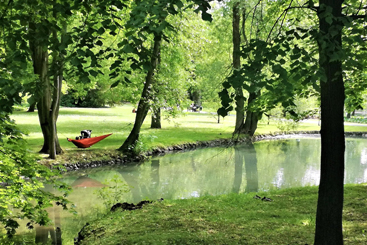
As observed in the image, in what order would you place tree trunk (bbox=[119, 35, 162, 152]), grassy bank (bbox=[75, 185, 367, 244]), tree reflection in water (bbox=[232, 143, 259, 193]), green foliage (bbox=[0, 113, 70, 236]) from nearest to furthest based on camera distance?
green foliage (bbox=[0, 113, 70, 236])
grassy bank (bbox=[75, 185, 367, 244])
tree reflection in water (bbox=[232, 143, 259, 193])
tree trunk (bbox=[119, 35, 162, 152])

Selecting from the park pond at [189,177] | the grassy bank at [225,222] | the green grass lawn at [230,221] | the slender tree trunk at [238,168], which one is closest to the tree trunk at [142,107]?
the park pond at [189,177]

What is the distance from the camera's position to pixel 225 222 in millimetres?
5105

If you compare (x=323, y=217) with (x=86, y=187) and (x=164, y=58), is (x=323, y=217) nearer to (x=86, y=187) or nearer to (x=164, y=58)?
(x=86, y=187)

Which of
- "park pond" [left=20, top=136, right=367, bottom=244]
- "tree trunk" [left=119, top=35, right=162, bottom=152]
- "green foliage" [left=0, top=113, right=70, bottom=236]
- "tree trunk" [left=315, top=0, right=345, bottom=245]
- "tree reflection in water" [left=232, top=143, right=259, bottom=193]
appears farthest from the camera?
"tree trunk" [left=119, top=35, right=162, bottom=152]

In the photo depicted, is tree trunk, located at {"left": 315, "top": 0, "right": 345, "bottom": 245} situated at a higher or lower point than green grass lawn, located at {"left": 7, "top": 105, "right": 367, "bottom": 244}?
higher

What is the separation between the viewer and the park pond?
7.58m

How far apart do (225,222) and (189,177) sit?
6.99 metres

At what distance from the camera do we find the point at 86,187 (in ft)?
33.4

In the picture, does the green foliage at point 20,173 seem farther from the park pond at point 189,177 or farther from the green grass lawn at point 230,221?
the park pond at point 189,177

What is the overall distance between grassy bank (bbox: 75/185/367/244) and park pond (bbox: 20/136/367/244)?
2.97 ft

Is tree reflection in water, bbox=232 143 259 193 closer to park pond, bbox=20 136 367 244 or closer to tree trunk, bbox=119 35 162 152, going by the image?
park pond, bbox=20 136 367 244

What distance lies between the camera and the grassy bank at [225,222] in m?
4.29

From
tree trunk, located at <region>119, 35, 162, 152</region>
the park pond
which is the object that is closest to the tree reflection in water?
the park pond

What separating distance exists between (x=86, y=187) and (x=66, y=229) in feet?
12.4
